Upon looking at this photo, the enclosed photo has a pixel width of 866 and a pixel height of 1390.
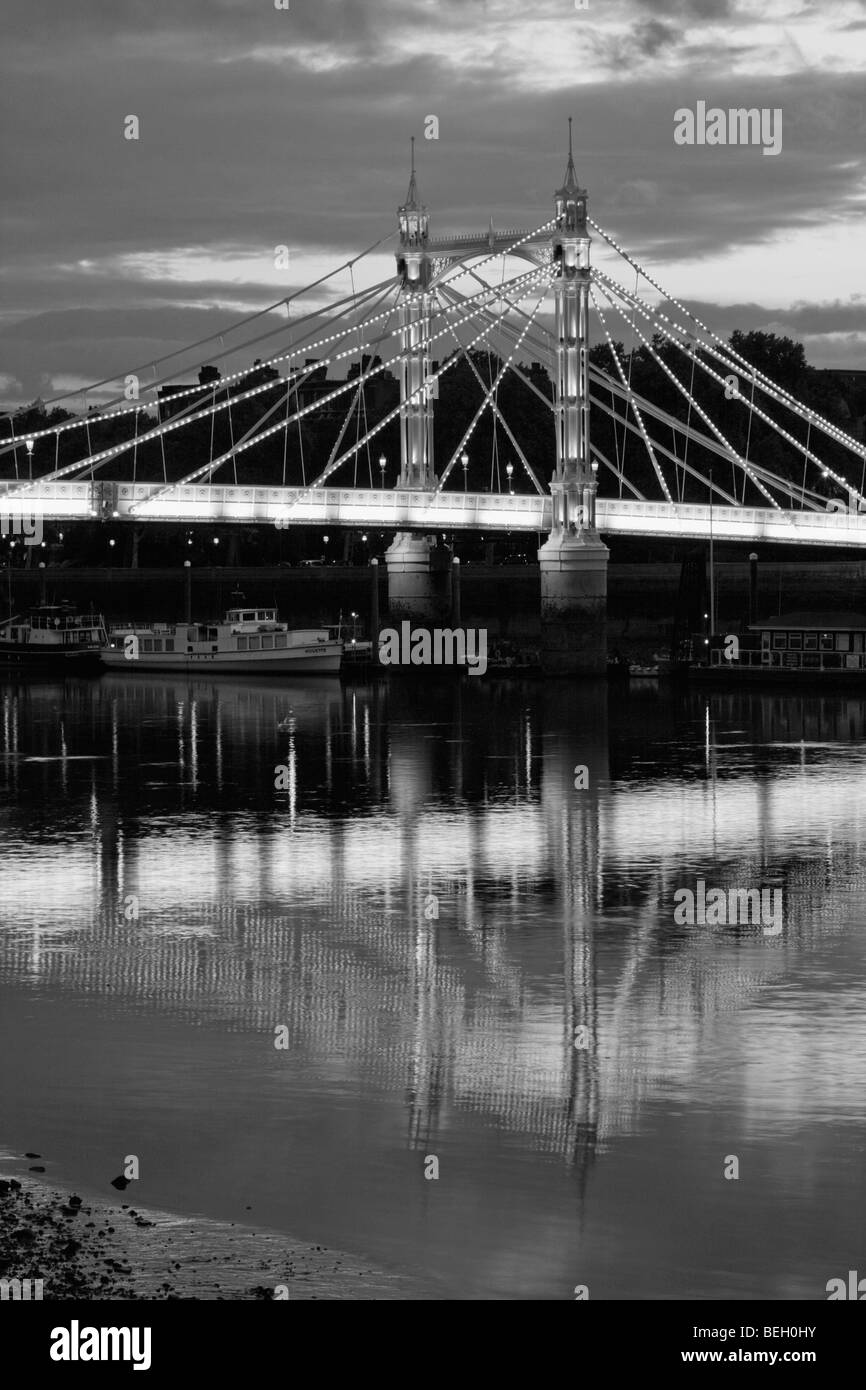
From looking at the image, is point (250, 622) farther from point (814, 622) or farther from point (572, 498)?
point (814, 622)

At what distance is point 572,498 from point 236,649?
46.0ft

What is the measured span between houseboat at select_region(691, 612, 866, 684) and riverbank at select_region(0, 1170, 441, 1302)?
177 feet

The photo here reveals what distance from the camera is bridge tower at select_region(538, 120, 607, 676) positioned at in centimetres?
7262

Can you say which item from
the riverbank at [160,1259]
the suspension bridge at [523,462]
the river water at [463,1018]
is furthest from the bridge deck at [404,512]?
the riverbank at [160,1259]

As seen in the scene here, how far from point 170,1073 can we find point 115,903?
29.0ft

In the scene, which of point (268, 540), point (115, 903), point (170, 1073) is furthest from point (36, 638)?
point (170, 1073)

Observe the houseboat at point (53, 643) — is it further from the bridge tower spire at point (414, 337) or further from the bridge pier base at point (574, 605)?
the bridge pier base at point (574, 605)

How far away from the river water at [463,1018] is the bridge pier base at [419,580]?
43.1 metres

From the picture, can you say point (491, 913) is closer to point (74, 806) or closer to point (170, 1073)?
point (170, 1073)

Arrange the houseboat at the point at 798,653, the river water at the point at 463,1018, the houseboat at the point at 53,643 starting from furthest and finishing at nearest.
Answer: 1. the houseboat at the point at 53,643
2. the houseboat at the point at 798,653
3. the river water at the point at 463,1018

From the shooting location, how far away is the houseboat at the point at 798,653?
65.8 meters

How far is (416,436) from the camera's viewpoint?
8381 cm

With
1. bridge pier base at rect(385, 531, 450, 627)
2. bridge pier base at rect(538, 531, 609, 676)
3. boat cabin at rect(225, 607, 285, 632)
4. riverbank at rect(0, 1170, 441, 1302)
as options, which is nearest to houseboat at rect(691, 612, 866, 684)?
bridge pier base at rect(538, 531, 609, 676)

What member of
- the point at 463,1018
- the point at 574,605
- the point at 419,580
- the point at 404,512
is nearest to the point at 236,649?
the point at 404,512
